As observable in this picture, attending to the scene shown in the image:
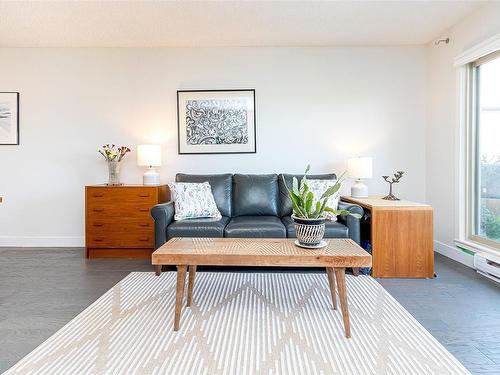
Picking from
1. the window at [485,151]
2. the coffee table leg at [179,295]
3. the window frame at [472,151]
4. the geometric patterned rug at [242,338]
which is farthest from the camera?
the window frame at [472,151]

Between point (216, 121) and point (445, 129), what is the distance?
2.73 meters

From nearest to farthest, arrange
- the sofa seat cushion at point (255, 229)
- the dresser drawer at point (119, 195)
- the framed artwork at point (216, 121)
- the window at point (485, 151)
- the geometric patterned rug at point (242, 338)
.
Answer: the geometric patterned rug at point (242, 338) < the sofa seat cushion at point (255, 229) < the window at point (485, 151) < the dresser drawer at point (119, 195) < the framed artwork at point (216, 121)

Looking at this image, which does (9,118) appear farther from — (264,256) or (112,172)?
(264,256)

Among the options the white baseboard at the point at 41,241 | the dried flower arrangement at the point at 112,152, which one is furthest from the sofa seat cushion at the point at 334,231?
the white baseboard at the point at 41,241

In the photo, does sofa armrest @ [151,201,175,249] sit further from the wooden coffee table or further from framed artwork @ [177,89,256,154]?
framed artwork @ [177,89,256,154]

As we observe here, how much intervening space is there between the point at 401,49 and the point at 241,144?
2.38m

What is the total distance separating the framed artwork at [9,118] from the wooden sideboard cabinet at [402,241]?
176 inches

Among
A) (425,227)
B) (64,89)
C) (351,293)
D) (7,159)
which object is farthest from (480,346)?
(7,159)

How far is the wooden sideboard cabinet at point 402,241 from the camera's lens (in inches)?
105

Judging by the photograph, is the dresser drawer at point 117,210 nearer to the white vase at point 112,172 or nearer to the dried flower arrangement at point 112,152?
the white vase at point 112,172

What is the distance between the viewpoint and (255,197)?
3346mm

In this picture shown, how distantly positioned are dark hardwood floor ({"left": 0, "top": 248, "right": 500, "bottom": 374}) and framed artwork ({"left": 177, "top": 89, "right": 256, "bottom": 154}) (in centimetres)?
160

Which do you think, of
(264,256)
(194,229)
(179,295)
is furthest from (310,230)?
(194,229)

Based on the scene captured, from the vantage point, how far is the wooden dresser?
333 centimetres
